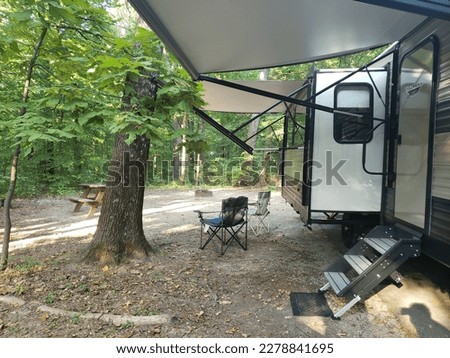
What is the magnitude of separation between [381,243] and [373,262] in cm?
25

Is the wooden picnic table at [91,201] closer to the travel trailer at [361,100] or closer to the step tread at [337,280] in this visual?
the travel trailer at [361,100]

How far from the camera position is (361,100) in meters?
3.99

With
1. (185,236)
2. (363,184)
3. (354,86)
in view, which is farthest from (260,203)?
(354,86)

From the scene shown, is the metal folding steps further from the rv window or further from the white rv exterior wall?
the rv window

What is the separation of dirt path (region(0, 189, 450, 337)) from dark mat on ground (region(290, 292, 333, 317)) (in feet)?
0.24

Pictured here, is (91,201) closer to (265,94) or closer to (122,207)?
(122,207)

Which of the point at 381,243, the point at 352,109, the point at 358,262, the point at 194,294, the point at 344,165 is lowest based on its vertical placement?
the point at 194,294

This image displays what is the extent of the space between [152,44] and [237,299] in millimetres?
2741

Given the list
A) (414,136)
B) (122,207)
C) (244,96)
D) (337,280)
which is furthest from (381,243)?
(244,96)

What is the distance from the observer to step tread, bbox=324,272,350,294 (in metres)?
2.98

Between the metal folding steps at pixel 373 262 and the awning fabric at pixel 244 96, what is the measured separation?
85.8 inches

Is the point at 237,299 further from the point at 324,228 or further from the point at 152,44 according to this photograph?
the point at 324,228

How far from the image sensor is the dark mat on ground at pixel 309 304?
2.90 metres

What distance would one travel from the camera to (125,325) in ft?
8.59
